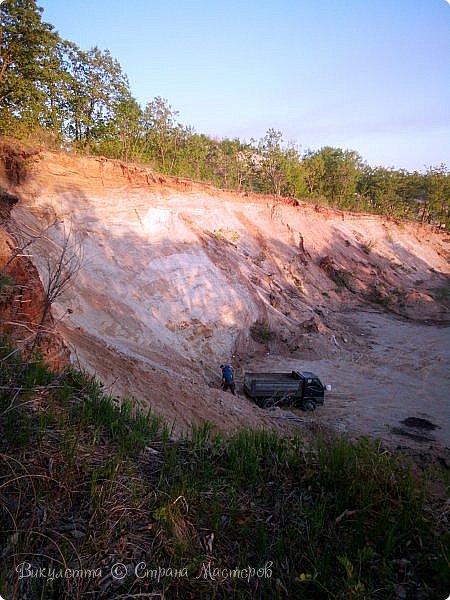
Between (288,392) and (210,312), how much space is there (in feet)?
16.5

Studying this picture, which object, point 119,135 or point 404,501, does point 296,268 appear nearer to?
point 119,135

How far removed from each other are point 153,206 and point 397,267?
2462 centimetres

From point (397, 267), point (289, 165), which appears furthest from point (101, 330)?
point (397, 267)

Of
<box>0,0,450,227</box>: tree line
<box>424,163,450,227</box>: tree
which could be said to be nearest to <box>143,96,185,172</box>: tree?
<box>0,0,450,227</box>: tree line

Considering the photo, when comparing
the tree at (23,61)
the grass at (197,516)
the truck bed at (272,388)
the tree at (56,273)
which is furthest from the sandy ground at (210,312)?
the grass at (197,516)

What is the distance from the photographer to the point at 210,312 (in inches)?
541

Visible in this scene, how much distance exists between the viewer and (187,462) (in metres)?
3.22

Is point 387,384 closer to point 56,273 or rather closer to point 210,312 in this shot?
point 210,312

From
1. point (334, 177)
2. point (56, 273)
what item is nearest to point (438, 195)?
point (334, 177)

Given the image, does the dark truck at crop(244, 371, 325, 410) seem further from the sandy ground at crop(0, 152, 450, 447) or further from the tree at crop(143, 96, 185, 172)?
the tree at crop(143, 96, 185, 172)

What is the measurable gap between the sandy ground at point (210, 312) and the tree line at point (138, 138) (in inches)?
91.6

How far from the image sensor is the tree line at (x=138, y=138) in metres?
12.4

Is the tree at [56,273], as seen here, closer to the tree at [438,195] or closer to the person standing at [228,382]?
the person standing at [228,382]

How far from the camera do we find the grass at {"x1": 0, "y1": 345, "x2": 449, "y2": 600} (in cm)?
214
